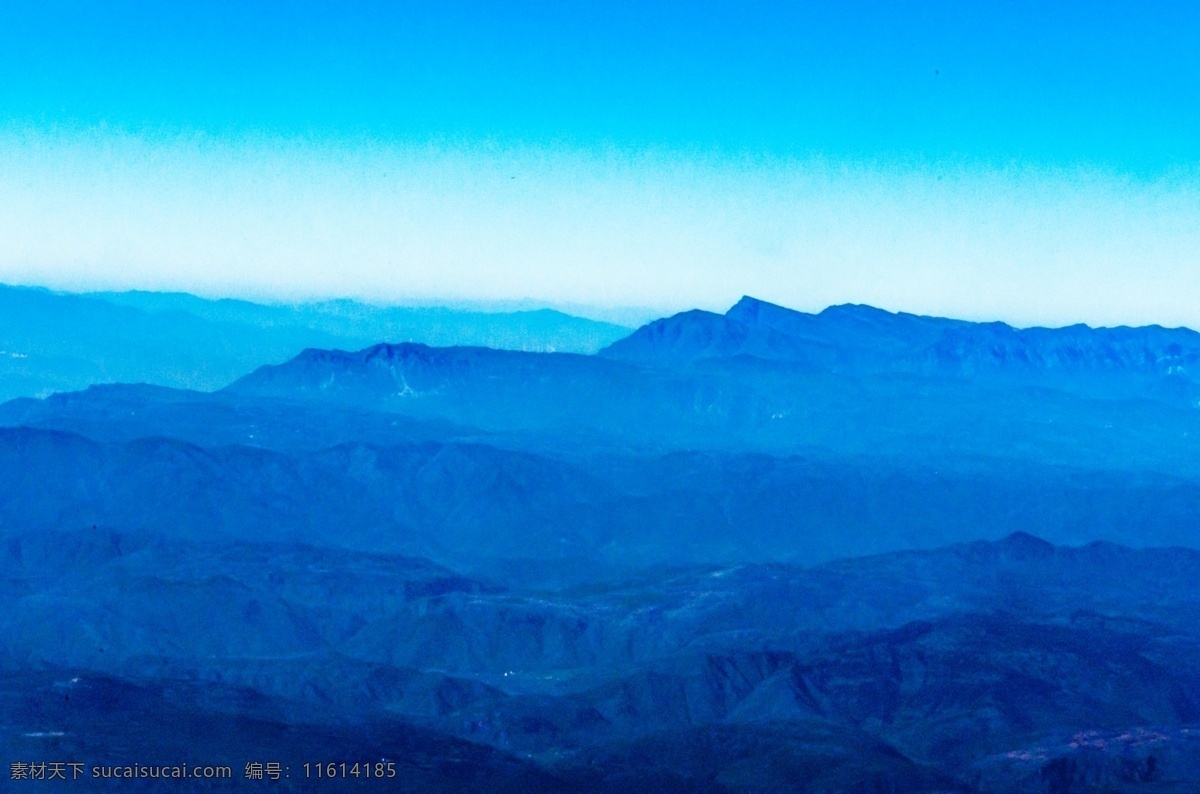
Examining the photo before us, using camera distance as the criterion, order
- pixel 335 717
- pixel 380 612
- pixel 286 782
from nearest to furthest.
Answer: pixel 286 782, pixel 335 717, pixel 380 612

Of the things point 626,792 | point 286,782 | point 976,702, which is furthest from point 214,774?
point 976,702

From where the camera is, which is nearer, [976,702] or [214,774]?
[214,774]

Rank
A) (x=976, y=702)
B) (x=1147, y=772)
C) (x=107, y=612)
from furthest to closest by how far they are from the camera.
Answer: (x=107, y=612), (x=976, y=702), (x=1147, y=772)

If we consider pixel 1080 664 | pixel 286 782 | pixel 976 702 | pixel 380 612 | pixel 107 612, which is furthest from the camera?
pixel 380 612

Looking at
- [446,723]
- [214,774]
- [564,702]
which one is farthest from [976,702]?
[214,774]

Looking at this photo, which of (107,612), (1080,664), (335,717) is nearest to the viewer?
(335,717)

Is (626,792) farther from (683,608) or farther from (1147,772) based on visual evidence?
(683,608)

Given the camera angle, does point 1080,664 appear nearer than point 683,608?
Yes

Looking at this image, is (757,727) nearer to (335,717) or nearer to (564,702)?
(564,702)
